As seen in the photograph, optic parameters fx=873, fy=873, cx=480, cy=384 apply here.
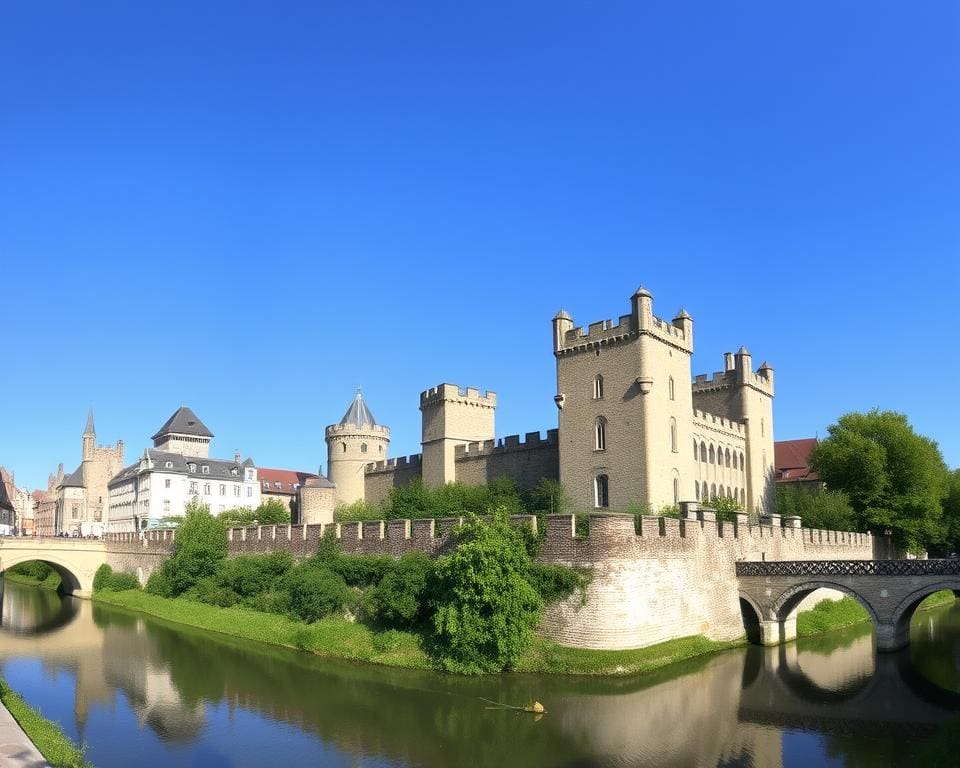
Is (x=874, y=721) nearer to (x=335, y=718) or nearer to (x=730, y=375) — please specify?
(x=335, y=718)

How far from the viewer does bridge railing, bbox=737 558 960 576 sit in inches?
1135

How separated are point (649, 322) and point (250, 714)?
92.9 feet

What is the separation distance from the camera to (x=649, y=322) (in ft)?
144

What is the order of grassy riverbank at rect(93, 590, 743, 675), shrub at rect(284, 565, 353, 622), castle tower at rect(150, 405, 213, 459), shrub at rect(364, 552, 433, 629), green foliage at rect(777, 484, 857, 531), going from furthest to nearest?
castle tower at rect(150, 405, 213, 459), green foliage at rect(777, 484, 857, 531), shrub at rect(284, 565, 353, 622), shrub at rect(364, 552, 433, 629), grassy riverbank at rect(93, 590, 743, 675)

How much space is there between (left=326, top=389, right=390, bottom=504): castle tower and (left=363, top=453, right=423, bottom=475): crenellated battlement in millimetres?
1065

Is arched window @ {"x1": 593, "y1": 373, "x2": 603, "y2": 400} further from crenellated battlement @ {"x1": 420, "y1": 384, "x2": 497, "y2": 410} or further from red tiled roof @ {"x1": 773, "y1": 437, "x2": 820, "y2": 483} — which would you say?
red tiled roof @ {"x1": 773, "y1": 437, "x2": 820, "y2": 483}

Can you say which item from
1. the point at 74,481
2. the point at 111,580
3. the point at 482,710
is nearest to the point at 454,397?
the point at 111,580

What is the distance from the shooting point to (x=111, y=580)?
5422 centimetres

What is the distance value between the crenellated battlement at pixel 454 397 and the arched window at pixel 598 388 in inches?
518

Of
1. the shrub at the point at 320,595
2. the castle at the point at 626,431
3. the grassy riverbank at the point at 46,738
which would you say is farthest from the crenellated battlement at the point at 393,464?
the grassy riverbank at the point at 46,738

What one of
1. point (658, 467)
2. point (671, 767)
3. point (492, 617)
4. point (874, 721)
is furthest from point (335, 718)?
point (658, 467)

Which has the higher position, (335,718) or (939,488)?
(939,488)

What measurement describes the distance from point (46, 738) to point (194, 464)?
66067 mm

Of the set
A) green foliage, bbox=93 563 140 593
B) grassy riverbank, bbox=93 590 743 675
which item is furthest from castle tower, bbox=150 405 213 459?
grassy riverbank, bbox=93 590 743 675
